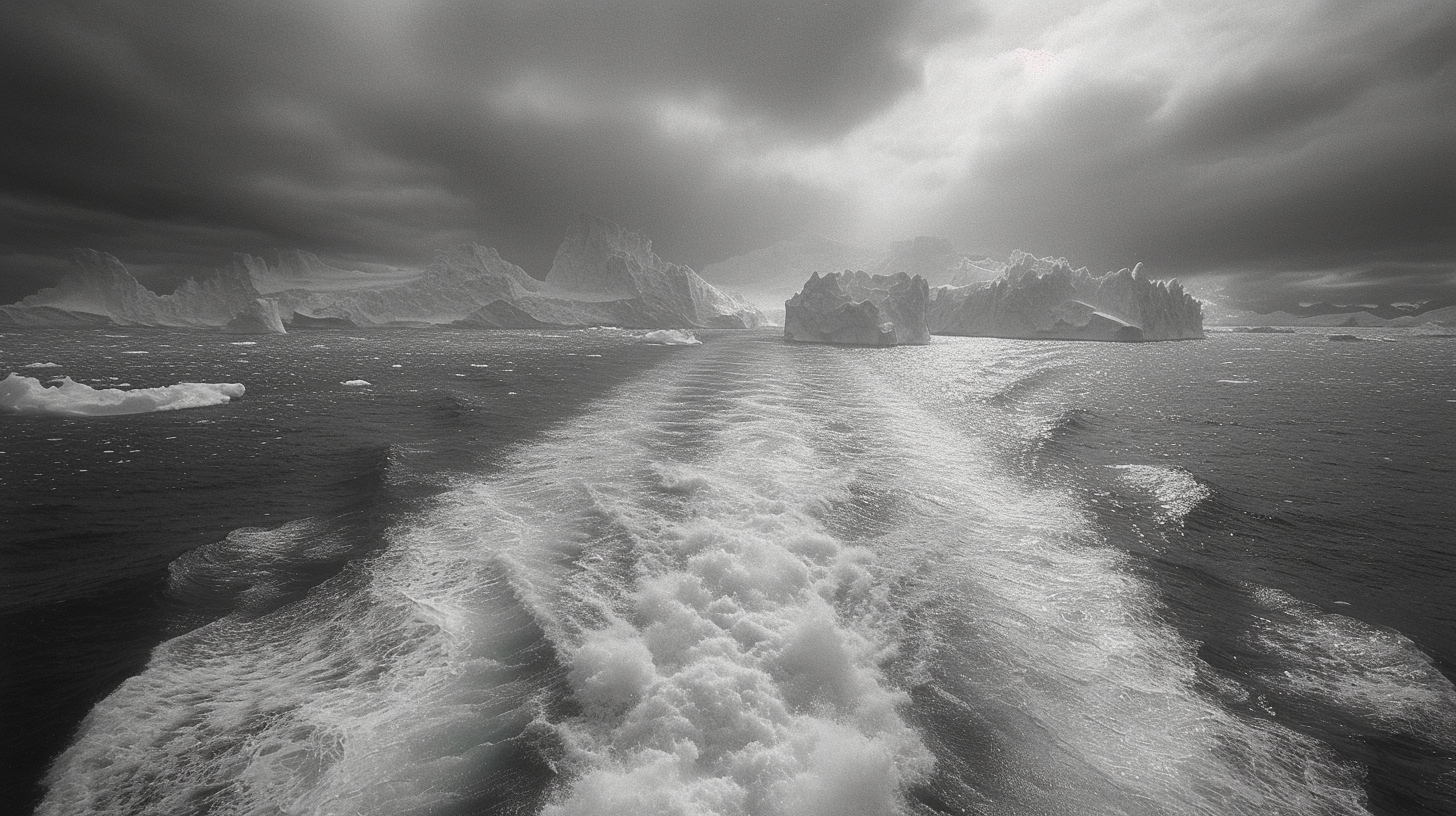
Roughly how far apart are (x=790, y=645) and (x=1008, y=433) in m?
13.0

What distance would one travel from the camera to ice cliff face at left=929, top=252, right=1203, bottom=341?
76.6 metres

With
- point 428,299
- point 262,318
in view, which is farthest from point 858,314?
point 428,299

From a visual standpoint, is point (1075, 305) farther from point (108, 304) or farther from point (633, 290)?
point (108, 304)

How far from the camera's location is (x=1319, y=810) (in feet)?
13.9

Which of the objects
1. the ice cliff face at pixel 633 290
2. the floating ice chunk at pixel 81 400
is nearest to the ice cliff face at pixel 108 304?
the ice cliff face at pixel 633 290

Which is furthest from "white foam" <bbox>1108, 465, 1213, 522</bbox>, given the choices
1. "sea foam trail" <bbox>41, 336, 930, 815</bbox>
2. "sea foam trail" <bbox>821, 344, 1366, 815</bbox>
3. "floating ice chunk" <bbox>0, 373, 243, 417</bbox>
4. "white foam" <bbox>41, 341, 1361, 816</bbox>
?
"floating ice chunk" <bbox>0, 373, 243, 417</bbox>

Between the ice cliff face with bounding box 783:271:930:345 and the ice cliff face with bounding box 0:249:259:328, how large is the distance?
123066 millimetres

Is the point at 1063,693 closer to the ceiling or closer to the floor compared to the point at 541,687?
closer to the floor

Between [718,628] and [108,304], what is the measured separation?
178624 millimetres

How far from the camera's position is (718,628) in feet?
20.0

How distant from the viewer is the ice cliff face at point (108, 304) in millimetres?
120875

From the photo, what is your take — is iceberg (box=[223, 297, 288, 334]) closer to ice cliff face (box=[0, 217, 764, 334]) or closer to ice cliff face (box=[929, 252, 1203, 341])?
ice cliff face (box=[0, 217, 764, 334])

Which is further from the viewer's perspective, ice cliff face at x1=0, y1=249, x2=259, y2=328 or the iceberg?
ice cliff face at x1=0, y1=249, x2=259, y2=328

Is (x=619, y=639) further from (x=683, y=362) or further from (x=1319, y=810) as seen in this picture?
(x=683, y=362)
